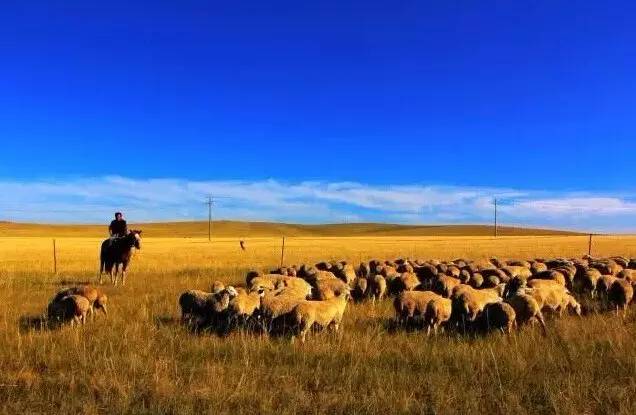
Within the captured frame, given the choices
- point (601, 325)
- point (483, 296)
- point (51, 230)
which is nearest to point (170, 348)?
point (483, 296)

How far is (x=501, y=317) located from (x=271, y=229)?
158 metres

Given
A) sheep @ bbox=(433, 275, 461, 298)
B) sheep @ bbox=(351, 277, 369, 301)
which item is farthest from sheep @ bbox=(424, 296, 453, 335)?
sheep @ bbox=(351, 277, 369, 301)

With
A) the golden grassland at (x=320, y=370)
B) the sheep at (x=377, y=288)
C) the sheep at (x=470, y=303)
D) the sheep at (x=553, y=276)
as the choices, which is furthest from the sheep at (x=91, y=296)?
the sheep at (x=553, y=276)

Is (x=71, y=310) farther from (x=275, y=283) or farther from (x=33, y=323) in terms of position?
(x=275, y=283)

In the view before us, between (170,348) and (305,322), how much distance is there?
2.27 metres

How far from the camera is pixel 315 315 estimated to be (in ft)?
35.0

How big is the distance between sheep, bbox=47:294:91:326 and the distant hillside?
13666cm

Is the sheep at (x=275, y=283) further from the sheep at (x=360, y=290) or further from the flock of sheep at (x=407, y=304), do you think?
the sheep at (x=360, y=290)

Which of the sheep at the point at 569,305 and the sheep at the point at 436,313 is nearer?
the sheep at the point at 436,313

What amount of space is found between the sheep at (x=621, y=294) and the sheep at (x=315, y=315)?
6.38 m

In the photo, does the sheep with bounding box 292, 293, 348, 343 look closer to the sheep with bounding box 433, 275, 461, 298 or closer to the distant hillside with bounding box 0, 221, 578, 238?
the sheep with bounding box 433, 275, 461, 298

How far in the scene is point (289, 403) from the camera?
701cm

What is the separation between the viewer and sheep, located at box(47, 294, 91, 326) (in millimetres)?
11836

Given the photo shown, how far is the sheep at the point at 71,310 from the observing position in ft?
38.8
